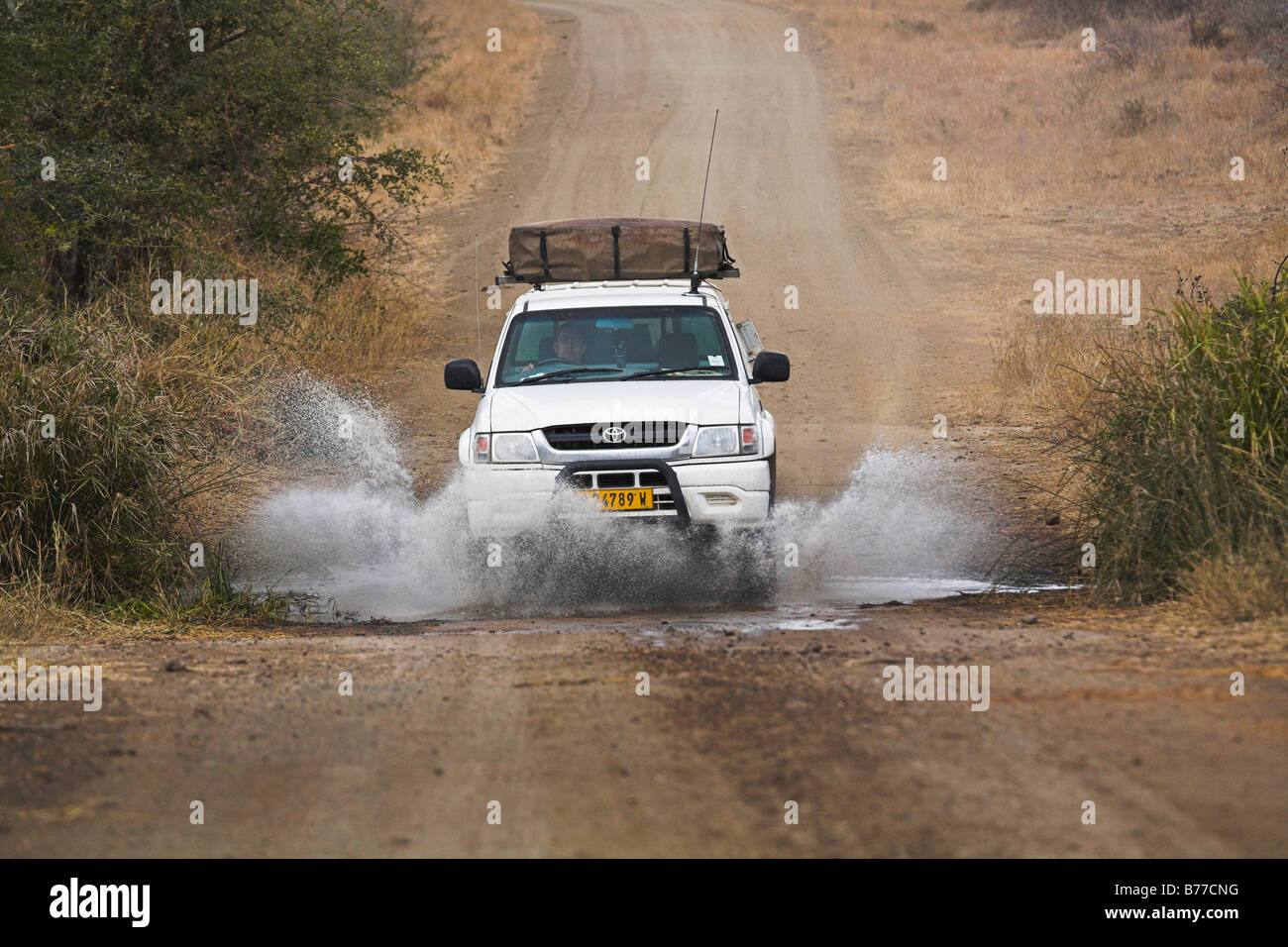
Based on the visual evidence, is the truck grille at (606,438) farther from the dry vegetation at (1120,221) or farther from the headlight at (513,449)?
the dry vegetation at (1120,221)

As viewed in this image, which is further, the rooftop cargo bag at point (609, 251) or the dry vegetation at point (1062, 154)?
the dry vegetation at point (1062, 154)

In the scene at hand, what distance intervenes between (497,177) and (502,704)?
2236 centimetres

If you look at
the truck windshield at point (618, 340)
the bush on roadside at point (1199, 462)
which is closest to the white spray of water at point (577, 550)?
the truck windshield at point (618, 340)

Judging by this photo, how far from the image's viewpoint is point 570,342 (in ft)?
29.9

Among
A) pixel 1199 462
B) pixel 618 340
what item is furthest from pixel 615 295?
pixel 1199 462

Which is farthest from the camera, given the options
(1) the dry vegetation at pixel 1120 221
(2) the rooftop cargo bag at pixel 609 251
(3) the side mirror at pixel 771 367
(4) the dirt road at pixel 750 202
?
(4) the dirt road at pixel 750 202

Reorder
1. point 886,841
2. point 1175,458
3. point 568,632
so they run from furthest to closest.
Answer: point 1175,458 → point 568,632 → point 886,841

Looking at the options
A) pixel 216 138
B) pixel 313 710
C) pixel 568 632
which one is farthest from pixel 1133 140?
pixel 313 710

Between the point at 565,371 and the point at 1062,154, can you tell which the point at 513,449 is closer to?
A: the point at 565,371

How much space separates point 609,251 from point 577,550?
11.0 ft

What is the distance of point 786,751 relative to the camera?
4.67 m

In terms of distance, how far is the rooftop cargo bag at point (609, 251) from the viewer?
10555mm

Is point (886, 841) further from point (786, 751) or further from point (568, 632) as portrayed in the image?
point (568, 632)

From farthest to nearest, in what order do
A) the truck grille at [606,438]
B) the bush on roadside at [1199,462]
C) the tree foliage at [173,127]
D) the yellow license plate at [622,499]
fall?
the tree foliage at [173,127]
the truck grille at [606,438]
the yellow license plate at [622,499]
the bush on roadside at [1199,462]
